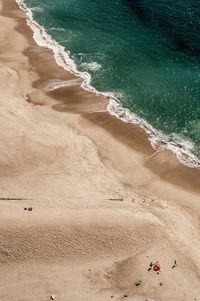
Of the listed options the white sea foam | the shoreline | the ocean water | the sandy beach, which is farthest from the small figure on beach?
the white sea foam

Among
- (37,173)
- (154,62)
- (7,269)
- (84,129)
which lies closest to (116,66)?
(154,62)

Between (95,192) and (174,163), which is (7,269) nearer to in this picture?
(95,192)

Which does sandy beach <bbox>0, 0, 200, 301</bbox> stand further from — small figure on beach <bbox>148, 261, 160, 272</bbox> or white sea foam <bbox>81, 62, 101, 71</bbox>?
white sea foam <bbox>81, 62, 101, 71</bbox>

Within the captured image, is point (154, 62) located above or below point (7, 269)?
above

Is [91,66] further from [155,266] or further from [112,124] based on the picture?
[155,266]

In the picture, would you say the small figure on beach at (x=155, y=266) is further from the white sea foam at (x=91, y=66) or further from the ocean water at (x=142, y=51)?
the white sea foam at (x=91, y=66)
